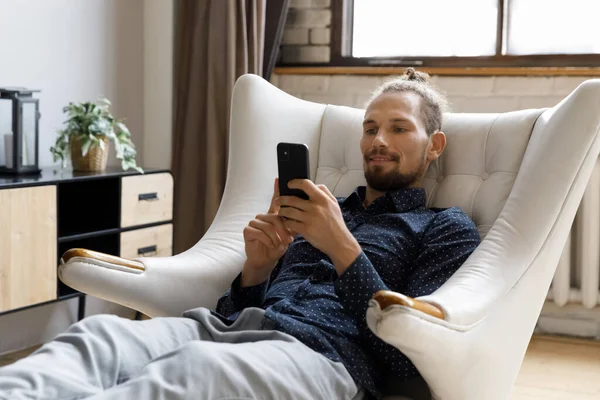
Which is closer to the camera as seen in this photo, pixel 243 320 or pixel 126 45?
pixel 243 320

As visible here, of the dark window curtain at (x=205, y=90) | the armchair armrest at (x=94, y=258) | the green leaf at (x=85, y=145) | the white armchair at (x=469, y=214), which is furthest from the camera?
the dark window curtain at (x=205, y=90)

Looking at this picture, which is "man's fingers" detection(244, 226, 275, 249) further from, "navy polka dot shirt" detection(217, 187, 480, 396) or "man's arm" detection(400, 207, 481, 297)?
"man's arm" detection(400, 207, 481, 297)

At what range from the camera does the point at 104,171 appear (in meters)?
2.93

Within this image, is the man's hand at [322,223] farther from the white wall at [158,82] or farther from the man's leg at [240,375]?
the white wall at [158,82]

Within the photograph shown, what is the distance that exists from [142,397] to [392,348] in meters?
0.51

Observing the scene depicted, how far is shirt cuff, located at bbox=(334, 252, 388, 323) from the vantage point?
1.50 meters

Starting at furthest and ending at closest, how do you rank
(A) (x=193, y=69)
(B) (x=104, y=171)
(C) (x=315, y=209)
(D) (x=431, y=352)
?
(A) (x=193, y=69), (B) (x=104, y=171), (C) (x=315, y=209), (D) (x=431, y=352)

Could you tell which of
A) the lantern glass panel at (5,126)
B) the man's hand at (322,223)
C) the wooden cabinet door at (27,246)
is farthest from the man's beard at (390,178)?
the lantern glass panel at (5,126)

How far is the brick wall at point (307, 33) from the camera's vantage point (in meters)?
3.54

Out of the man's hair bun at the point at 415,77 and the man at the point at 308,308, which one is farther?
the man's hair bun at the point at 415,77

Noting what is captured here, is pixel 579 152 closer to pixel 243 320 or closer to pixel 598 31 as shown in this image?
pixel 243 320

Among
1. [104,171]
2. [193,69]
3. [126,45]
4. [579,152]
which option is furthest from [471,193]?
[126,45]

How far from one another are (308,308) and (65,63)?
73.0 inches

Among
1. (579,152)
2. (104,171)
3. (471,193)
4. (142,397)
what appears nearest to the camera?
(142,397)
